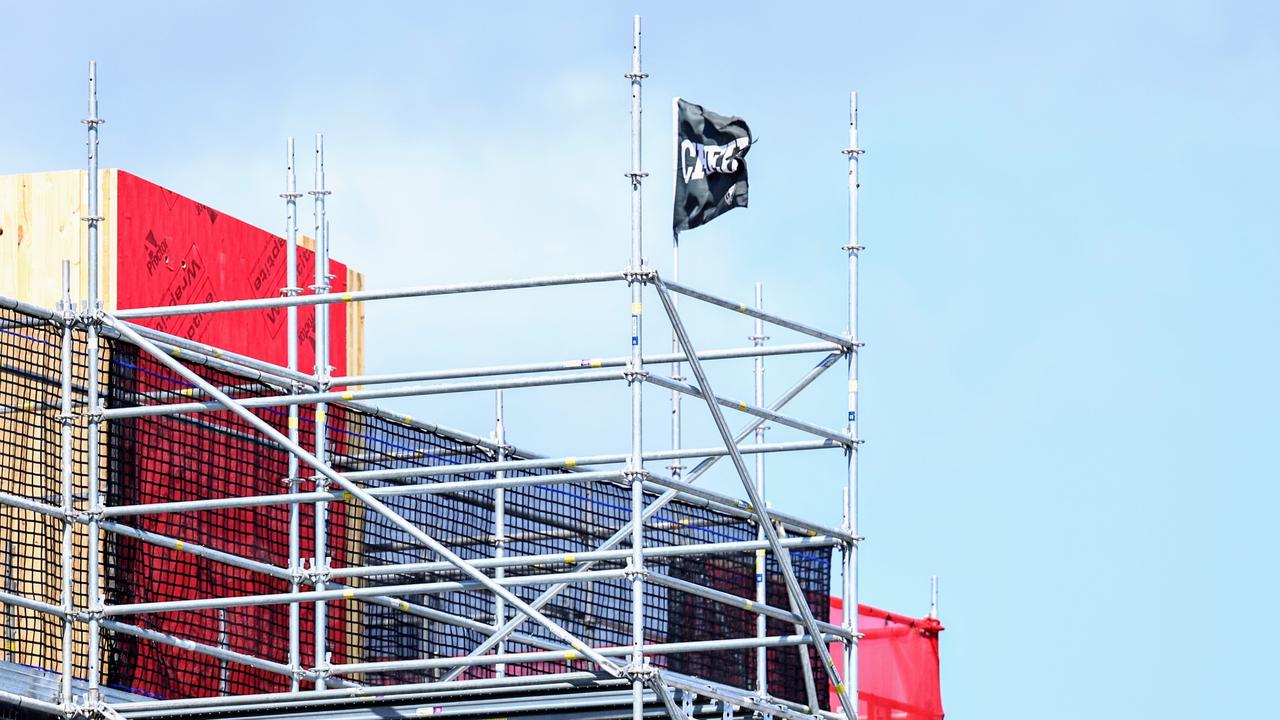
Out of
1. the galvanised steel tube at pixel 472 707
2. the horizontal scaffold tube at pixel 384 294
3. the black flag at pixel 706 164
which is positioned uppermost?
the black flag at pixel 706 164

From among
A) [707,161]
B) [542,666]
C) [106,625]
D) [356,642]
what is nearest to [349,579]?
[356,642]

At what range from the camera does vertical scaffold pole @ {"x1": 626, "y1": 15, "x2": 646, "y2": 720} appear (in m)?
15.8

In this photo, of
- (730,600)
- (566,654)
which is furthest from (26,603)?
(730,600)

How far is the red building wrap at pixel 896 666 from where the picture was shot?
23.2m

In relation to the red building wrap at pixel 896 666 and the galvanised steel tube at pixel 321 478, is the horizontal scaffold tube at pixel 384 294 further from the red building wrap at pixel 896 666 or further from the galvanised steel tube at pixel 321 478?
the red building wrap at pixel 896 666

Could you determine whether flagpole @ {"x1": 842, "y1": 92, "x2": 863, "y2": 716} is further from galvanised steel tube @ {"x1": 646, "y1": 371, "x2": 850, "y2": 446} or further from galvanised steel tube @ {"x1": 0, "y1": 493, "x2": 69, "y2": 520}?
galvanised steel tube @ {"x1": 0, "y1": 493, "x2": 69, "y2": 520}

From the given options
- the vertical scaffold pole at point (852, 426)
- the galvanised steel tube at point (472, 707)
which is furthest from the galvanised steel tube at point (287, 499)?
the vertical scaffold pole at point (852, 426)

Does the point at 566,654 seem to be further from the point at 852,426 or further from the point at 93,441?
the point at 93,441

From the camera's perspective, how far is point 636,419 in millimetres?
16125

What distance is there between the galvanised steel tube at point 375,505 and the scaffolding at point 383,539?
1.0 inches

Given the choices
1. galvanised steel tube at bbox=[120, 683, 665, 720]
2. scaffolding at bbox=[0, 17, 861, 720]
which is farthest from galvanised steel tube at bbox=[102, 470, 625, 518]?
galvanised steel tube at bbox=[120, 683, 665, 720]

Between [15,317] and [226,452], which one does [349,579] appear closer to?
[226,452]

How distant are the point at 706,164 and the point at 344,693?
14.7 feet

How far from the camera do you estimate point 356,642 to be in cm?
2053
